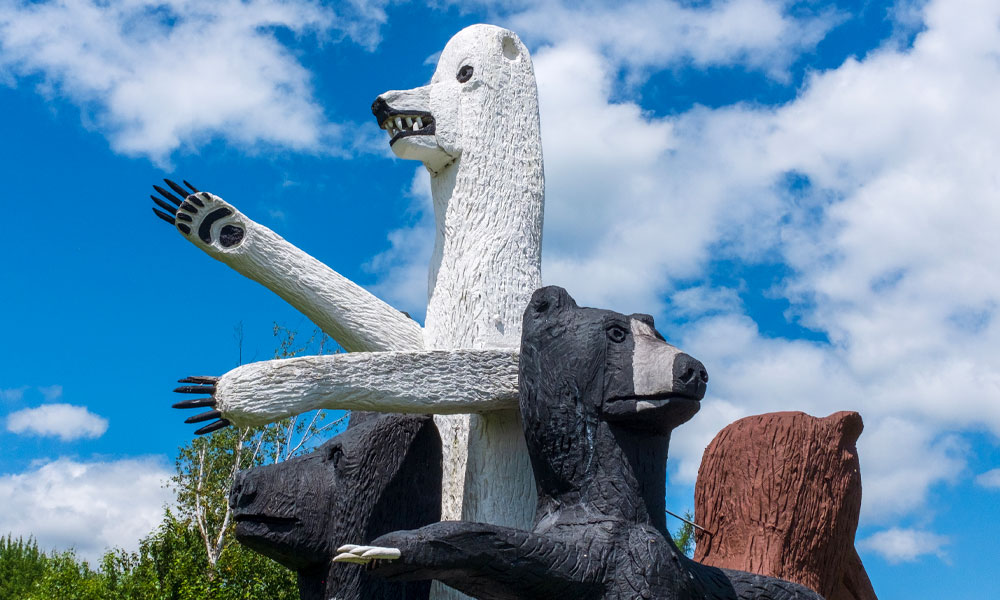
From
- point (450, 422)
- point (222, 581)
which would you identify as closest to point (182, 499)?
point (222, 581)

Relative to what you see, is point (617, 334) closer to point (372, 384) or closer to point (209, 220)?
point (372, 384)

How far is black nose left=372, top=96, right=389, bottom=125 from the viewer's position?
15.2 ft

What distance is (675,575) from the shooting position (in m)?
3.44

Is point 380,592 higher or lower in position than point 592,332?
lower

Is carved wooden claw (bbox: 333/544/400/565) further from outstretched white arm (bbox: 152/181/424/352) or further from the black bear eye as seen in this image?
outstretched white arm (bbox: 152/181/424/352)

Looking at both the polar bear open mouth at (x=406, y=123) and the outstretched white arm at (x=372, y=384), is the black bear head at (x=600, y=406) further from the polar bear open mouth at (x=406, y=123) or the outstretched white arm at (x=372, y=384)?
the polar bear open mouth at (x=406, y=123)

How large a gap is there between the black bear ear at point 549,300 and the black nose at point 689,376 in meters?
0.49

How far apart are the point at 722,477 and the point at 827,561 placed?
0.57m

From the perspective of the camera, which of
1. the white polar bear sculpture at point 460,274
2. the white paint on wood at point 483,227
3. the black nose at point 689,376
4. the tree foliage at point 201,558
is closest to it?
the black nose at point 689,376

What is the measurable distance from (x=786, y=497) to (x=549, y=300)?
1469 millimetres

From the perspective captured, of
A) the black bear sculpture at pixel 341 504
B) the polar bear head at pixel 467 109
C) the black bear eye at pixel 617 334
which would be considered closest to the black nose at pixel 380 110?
the polar bear head at pixel 467 109

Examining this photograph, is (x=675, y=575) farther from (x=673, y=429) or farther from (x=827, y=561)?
(x=827, y=561)

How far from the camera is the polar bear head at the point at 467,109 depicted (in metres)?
4.59

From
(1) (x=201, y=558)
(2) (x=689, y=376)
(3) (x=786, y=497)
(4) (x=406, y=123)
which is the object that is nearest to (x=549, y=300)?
(2) (x=689, y=376)
